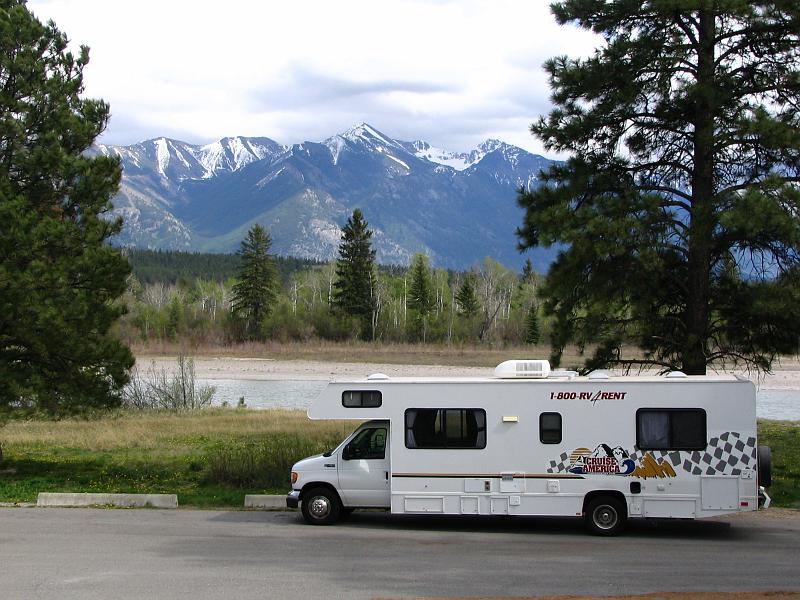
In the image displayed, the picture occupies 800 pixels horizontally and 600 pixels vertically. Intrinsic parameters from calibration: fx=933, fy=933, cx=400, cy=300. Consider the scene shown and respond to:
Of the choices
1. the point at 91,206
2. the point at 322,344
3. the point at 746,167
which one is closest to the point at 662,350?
the point at 746,167

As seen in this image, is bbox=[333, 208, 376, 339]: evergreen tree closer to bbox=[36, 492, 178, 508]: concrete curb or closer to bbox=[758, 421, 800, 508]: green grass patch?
bbox=[758, 421, 800, 508]: green grass patch

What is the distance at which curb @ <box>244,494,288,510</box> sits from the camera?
695 inches

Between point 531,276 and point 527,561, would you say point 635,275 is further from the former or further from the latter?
point 531,276

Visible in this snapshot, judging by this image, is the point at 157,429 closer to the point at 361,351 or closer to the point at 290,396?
the point at 290,396

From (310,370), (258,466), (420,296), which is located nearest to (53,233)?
(258,466)

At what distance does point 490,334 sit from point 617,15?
273 ft

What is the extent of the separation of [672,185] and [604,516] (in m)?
9.15

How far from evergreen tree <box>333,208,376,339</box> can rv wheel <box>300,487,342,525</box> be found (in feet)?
252

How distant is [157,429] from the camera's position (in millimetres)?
31375

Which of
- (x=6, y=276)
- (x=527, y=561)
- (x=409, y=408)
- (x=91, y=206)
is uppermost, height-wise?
(x=91, y=206)

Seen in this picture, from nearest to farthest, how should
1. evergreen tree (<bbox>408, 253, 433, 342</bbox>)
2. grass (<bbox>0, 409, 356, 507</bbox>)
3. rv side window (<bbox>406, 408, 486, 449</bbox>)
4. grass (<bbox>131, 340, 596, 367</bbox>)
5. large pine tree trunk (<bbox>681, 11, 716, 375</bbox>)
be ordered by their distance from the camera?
rv side window (<bbox>406, 408, 486, 449</bbox>) < large pine tree trunk (<bbox>681, 11, 716, 375</bbox>) < grass (<bbox>0, 409, 356, 507</bbox>) < grass (<bbox>131, 340, 596, 367</bbox>) < evergreen tree (<bbox>408, 253, 433, 342</bbox>)

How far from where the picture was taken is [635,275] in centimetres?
1953

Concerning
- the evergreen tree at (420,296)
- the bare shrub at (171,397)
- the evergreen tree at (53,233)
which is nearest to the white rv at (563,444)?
the evergreen tree at (53,233)

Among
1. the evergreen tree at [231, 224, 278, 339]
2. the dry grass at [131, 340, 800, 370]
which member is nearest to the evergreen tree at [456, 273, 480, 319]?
the dry grass at [131, 340, 800, 370]
